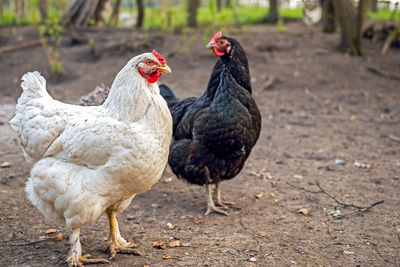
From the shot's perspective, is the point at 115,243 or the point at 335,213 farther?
the point at 335,213

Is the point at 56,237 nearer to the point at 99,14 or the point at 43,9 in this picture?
the point at 43,9

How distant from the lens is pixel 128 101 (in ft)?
9.90

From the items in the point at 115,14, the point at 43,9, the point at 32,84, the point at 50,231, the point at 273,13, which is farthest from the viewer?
the point at 273,13

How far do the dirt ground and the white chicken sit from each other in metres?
0.57

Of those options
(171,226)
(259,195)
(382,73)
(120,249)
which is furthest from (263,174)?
(382,73)

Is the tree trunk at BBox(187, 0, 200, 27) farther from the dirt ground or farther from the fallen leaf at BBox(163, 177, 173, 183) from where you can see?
the fallen leaf at BBox(163, 177, 173, 183)

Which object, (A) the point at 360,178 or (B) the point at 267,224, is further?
(A) the point at 360,178

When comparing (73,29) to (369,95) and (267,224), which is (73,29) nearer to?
(369,95)

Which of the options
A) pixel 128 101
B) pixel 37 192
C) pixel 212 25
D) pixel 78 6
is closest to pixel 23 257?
pixel 37 192

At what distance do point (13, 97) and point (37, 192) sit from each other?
5.61m

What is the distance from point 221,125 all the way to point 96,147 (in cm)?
136

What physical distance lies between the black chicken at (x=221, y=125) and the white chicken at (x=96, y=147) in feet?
2.96

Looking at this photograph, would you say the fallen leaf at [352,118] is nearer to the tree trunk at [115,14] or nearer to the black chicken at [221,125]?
the black chicken at [221,125]

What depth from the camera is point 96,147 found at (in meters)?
2.93
